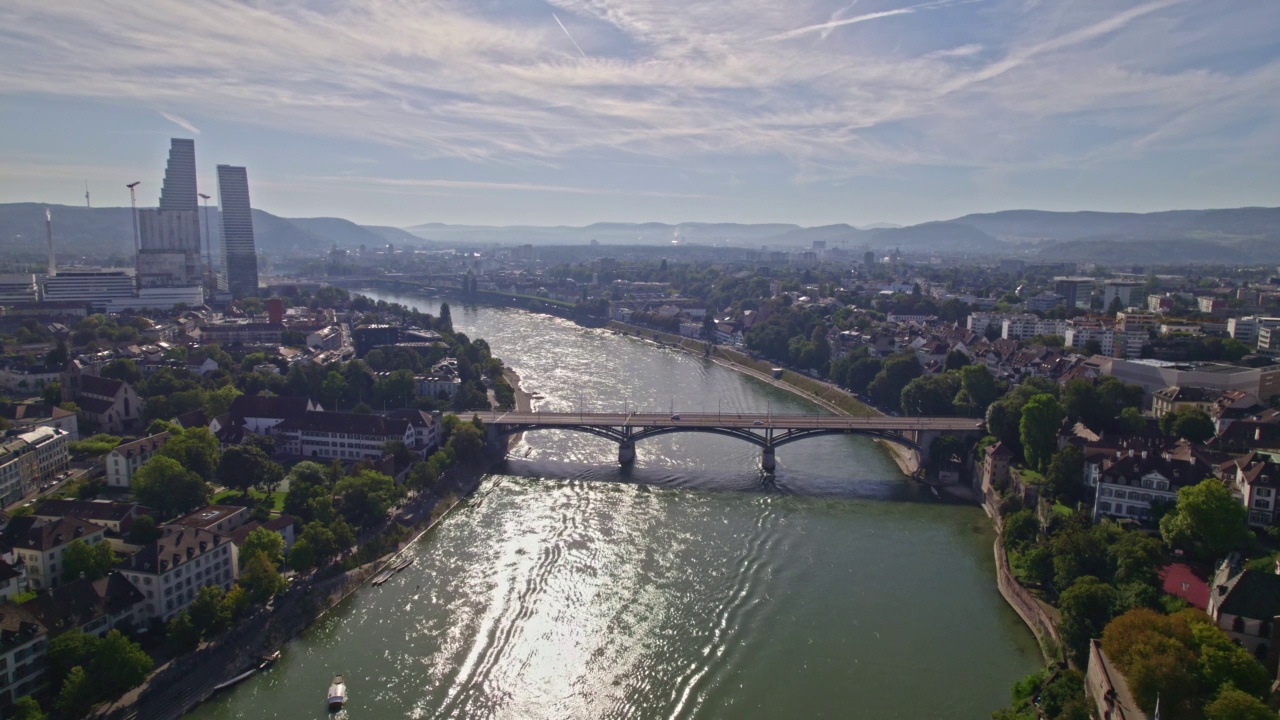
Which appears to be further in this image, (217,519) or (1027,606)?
(217,519)

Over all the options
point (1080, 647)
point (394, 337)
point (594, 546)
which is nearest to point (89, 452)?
point (594, 546)

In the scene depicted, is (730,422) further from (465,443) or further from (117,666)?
(117,666)

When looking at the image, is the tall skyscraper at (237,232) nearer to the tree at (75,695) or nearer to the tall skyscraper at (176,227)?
the tall skyscraper at (176,227)

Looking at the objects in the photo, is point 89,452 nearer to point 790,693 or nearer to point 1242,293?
point 790,693

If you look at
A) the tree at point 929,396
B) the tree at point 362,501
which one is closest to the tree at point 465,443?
the tree at point 362,501

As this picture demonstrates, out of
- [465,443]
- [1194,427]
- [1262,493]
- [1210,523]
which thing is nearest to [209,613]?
[465,443]

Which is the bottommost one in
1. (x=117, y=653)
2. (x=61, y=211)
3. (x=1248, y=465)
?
(x=117, y=653)
